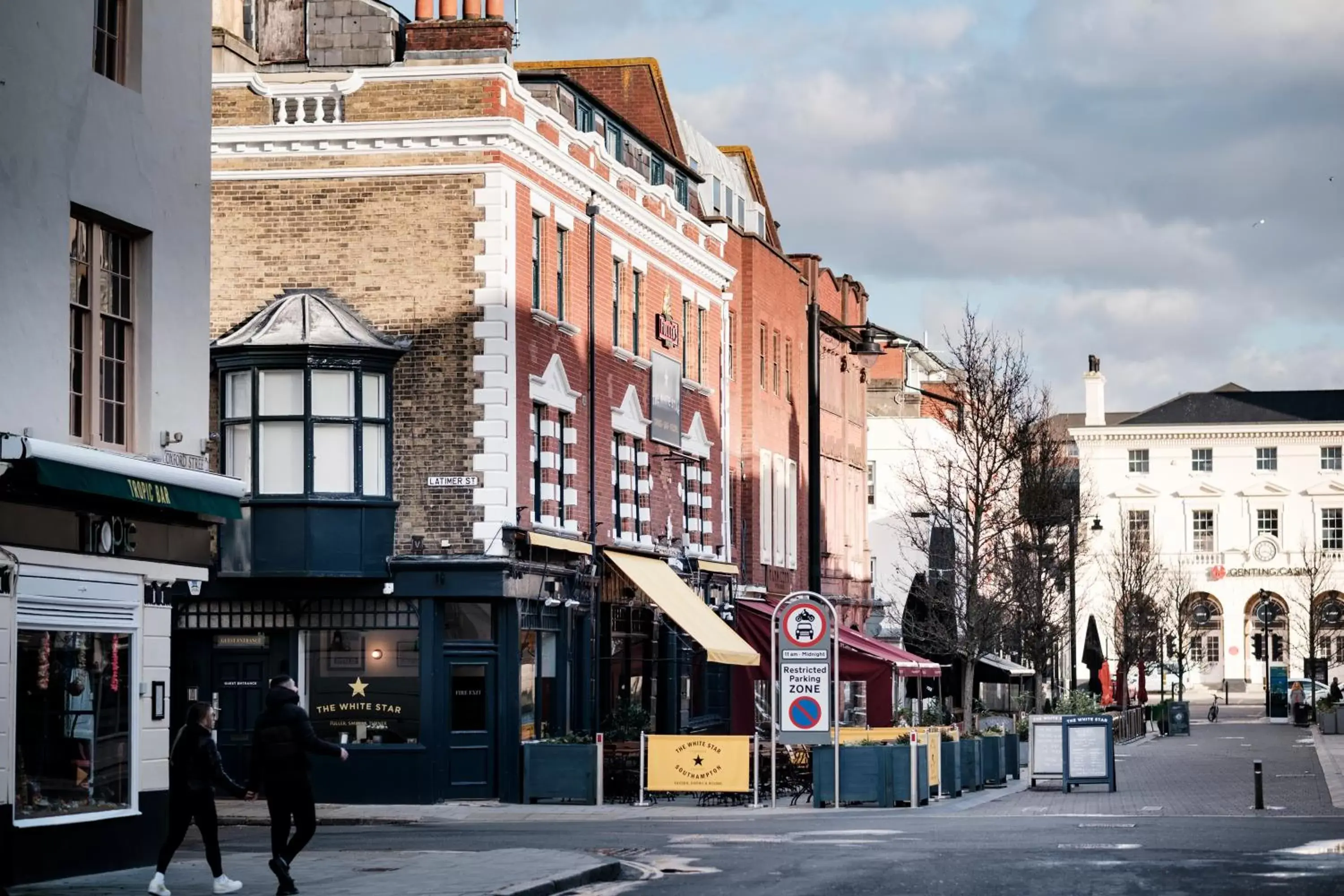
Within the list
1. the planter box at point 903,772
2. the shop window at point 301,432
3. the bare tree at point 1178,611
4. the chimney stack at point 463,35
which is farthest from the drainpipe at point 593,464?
the bare tree at point 1178,611

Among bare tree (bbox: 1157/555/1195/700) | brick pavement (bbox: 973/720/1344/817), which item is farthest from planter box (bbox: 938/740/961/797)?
bare tree (bbox: 1157/555/1195/700)

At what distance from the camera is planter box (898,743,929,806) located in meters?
29.9

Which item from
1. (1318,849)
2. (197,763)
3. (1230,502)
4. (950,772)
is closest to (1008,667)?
(950,772)

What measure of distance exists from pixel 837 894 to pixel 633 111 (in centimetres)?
3204

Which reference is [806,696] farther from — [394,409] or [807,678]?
[394,409]

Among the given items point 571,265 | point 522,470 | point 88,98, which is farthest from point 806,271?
point 88,98

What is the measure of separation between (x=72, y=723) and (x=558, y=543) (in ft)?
45.6

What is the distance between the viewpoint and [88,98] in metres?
19.5

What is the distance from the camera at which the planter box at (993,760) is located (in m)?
35.5

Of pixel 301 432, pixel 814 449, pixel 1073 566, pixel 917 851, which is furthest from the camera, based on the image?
pixel 1073 566

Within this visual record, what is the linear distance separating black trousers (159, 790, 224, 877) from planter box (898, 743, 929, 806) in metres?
13.6

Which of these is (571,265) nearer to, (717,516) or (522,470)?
(522,470)

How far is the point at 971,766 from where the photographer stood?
34.5 meters

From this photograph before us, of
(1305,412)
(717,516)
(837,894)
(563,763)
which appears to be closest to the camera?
(837,894)
